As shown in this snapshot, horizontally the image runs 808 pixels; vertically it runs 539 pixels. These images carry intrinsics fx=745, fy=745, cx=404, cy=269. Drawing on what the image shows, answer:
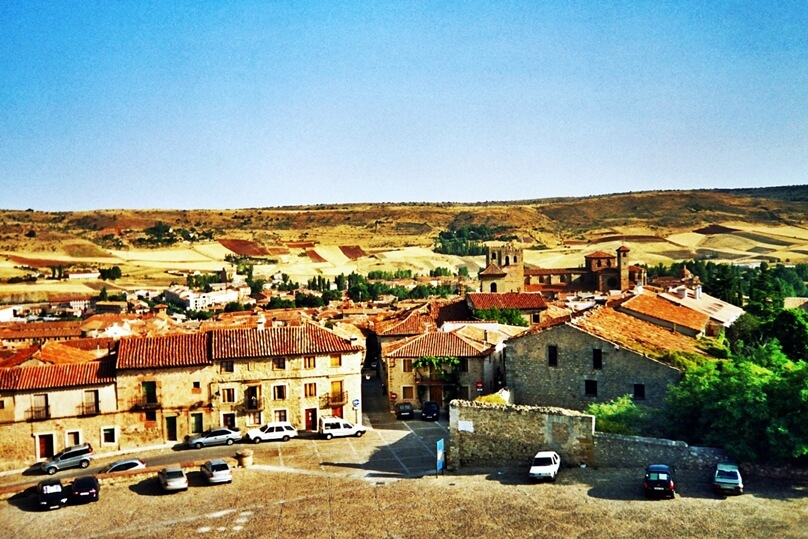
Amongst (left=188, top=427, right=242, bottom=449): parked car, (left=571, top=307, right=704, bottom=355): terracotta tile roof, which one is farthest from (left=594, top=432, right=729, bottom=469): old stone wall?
(left=188, top=427, right=242, bottom=449): parked car

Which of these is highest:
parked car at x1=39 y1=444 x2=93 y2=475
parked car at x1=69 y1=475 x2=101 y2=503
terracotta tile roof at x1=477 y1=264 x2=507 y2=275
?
terracotta tile roof at x1=477 y1=264 x2=507 y2=275

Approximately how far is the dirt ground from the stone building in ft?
28.0

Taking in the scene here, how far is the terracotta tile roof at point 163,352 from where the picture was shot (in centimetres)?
4081

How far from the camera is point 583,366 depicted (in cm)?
3769

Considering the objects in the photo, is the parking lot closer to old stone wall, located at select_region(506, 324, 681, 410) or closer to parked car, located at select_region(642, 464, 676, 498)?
parked car, located at select_region(642, 464, 676, 498)

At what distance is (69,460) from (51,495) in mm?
8129

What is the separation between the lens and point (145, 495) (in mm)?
30547

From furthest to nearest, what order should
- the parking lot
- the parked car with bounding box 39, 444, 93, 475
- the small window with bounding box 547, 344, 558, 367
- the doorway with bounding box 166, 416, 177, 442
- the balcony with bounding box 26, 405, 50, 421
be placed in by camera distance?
the doorway with bounding box 166, 416, 177, 442 → the balcony with bounding box 26, 405, 50, 421 → the small window with bounding box 547, 344, 558, 367 → the parked car with bounding box 39, 444, 93, 475 → the parking lot

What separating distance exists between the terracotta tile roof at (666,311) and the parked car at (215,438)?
84.5 ft

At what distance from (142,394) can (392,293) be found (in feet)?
421

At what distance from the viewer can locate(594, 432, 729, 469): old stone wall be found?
2820 cm

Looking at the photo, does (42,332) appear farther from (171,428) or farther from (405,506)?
(405,506)

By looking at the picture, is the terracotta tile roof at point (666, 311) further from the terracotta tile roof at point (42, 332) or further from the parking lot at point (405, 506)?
the terracotta tile roof at point (42, 332)

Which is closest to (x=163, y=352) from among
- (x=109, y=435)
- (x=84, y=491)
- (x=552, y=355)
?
(x=109, y=435)
